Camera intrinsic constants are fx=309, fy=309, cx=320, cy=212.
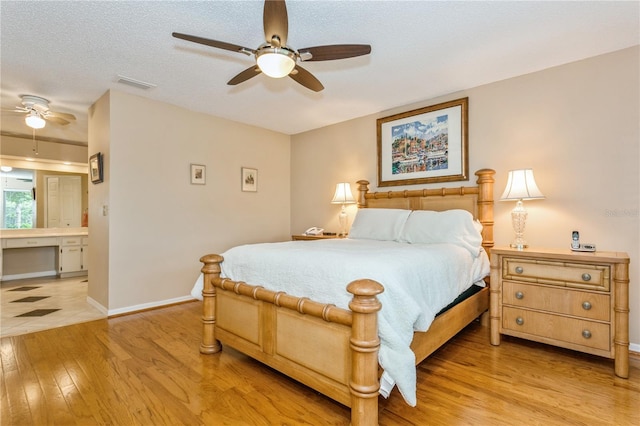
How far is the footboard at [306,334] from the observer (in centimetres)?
148

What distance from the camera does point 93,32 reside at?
7.55 feet

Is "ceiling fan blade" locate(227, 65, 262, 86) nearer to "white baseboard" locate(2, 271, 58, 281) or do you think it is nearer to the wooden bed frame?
the wooden bed frame

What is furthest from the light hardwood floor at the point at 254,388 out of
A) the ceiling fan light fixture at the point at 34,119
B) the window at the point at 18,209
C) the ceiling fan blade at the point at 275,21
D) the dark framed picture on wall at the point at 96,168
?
the window at the point at 18,209

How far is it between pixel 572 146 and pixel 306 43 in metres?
2.49

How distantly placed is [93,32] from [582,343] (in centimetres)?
426

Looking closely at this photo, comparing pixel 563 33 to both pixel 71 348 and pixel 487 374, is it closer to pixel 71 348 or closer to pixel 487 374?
pixel 487 374

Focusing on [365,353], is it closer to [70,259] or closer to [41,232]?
[70,259]

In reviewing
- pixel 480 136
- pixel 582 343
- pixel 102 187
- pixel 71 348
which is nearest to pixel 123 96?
pixel 102 187

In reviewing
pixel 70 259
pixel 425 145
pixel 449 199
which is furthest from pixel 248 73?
pixel 70 259

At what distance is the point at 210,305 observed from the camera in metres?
2.45

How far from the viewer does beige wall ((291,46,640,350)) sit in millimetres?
2498

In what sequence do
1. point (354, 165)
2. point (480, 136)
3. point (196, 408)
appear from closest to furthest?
point (196, 408) < point (480, 136) < point (354, 165)

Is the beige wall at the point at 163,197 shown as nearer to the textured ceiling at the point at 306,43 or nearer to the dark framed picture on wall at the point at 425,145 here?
the textured ceiling at the point at 306,43

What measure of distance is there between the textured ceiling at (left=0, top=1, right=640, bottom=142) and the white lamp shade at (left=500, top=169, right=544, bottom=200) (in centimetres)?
100
